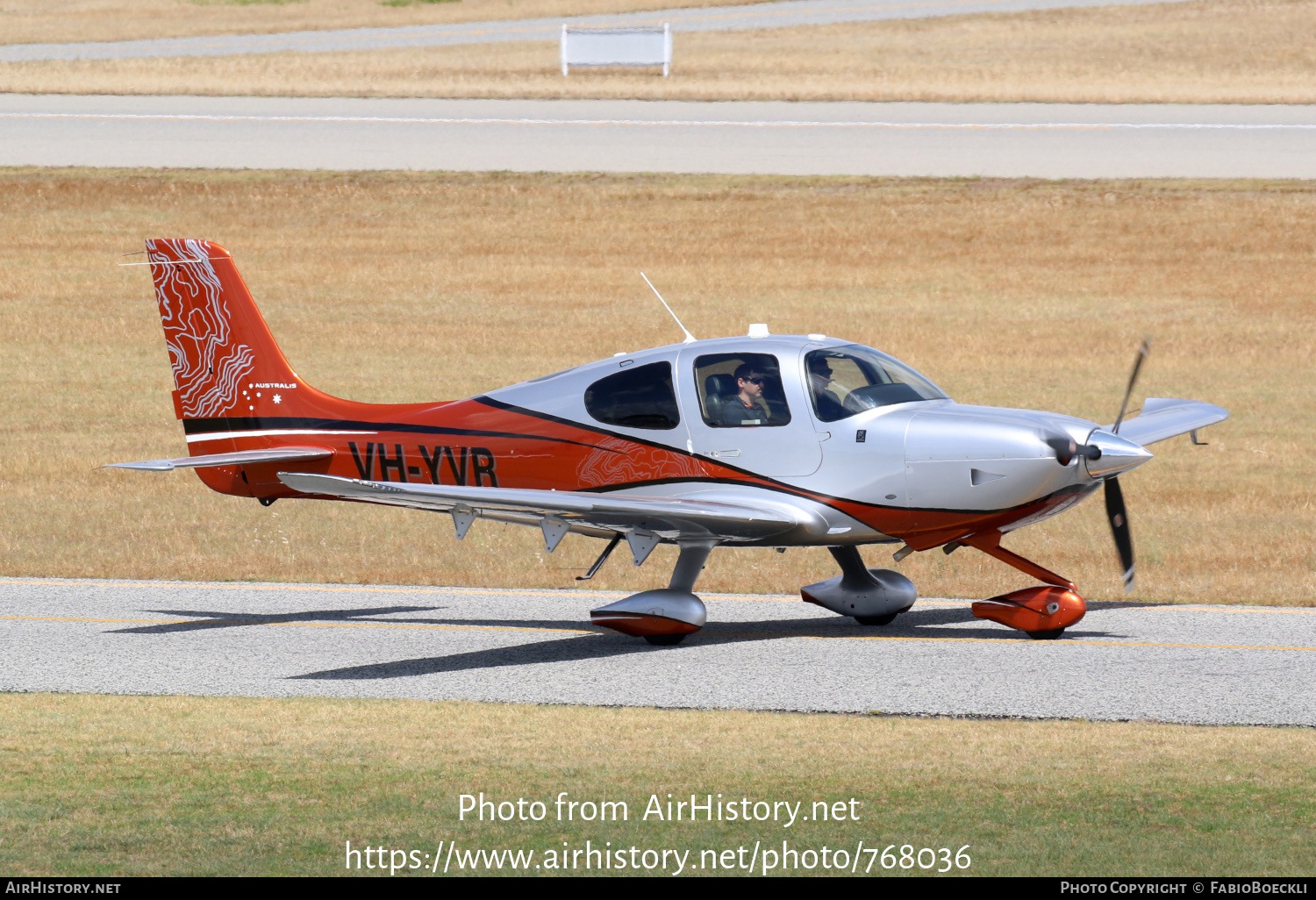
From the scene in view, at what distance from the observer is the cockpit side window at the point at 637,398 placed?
41.6 ft

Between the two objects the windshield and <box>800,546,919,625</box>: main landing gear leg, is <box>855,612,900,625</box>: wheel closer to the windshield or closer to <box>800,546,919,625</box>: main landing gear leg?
<box>800,546,919,625</box>: main landing gear leg

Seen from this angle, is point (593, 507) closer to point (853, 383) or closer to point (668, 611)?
point (668, 611)

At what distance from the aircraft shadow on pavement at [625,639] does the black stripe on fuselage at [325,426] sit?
4.98 ft

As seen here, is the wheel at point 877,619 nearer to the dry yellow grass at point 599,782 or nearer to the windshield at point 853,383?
the windshield at point 853,383

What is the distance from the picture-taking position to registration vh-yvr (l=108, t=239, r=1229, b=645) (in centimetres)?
1177

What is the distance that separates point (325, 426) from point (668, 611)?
3567 millimetres

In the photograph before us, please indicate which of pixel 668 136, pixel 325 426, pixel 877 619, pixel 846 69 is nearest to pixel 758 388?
pixel 877 619

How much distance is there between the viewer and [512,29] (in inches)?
2381

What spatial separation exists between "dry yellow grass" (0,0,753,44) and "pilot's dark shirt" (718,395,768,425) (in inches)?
2041

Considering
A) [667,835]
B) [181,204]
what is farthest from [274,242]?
[667,835]

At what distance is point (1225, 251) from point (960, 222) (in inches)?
205

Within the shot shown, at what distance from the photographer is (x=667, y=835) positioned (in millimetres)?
7484

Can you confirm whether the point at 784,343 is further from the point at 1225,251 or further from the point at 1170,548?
the point at 1225,251

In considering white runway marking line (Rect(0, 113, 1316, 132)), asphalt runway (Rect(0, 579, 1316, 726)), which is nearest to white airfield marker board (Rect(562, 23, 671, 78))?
Result: white runway marking line (Rect(0, 113, 1316, 132))
